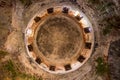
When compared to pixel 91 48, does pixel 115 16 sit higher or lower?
higher

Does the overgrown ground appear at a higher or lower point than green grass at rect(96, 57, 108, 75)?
higher

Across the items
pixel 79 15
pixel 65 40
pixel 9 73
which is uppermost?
pixel 79 15

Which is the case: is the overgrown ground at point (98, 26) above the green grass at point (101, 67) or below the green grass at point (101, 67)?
above

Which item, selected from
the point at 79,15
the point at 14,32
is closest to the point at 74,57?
the point at 79,15

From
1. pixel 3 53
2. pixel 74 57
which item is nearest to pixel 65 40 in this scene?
pixel 74 57

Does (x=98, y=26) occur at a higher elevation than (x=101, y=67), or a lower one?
higher

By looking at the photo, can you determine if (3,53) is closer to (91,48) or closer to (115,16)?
(91,48)
